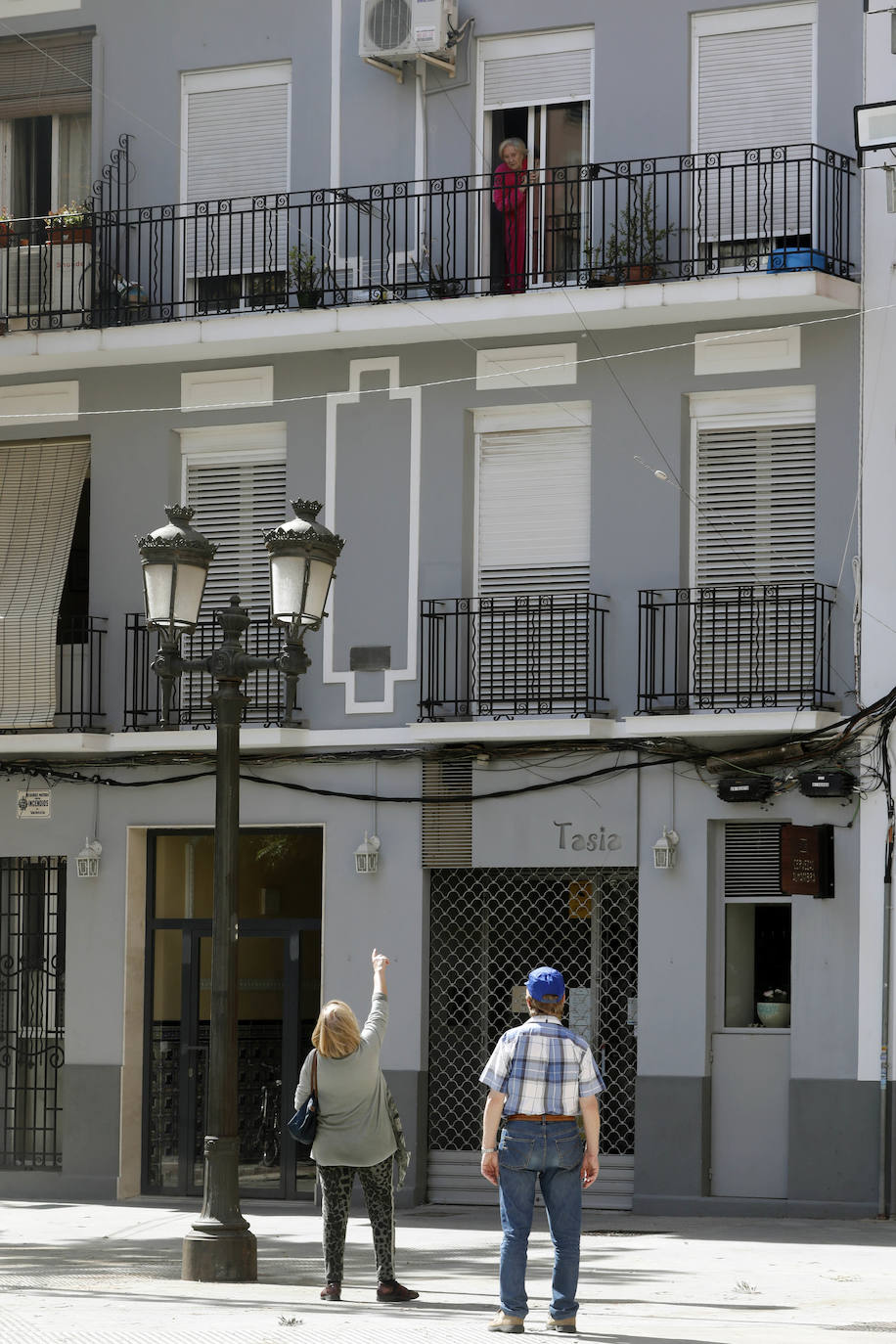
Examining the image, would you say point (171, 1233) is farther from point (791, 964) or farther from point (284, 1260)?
point (791, 964)

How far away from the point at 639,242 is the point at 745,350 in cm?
124

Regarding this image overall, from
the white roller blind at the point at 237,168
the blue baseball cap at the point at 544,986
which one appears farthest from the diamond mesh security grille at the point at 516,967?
the blue baseball cap at the point at 544,986

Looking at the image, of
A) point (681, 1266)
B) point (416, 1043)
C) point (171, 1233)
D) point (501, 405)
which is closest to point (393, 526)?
point (501, 405)

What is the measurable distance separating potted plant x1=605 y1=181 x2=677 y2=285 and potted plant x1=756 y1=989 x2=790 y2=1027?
18.5ft

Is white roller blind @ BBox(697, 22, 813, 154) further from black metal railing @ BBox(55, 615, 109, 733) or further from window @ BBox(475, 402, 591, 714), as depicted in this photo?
black metal railing @ BBox(55, 615, 109, 733)

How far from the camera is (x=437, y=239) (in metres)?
18.4

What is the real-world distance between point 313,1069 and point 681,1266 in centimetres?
337

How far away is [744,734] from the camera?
1689cm

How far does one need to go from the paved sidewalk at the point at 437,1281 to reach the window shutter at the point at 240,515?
5199 mm

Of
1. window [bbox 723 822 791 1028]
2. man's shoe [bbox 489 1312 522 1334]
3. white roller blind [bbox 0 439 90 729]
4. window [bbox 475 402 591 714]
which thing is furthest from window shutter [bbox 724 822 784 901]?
man's shoe [bbox 489 1312 522 1334]

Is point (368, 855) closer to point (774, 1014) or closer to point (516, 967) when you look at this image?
point (516, 967)

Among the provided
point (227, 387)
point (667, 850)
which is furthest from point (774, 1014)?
point (227, 387)

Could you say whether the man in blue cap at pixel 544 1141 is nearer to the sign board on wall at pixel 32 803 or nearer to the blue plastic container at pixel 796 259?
the blue plastic container at pixel 796 259

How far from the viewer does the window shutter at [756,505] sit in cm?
1722
